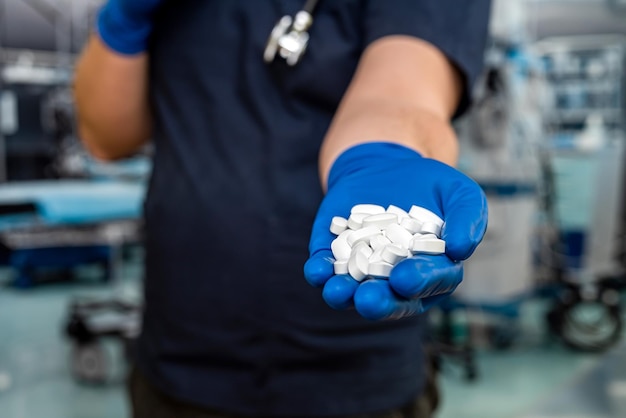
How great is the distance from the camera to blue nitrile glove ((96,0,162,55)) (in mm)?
942

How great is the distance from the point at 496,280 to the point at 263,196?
2.80 meters

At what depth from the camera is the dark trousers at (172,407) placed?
2.97ft

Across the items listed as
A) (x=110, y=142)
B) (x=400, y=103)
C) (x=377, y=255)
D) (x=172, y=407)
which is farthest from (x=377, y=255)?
(x=110, y=142)

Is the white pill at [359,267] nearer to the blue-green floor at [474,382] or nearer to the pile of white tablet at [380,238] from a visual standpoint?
the pile of white tablet at [380,238]

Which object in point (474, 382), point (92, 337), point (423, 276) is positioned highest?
point (423, 276)

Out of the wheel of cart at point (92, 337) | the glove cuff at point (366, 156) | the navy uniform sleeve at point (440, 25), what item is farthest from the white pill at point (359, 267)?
the wheel of cart at point (92, 337)

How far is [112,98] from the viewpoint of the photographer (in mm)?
1007

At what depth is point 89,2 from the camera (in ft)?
22.0

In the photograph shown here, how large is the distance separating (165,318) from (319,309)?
0.75ft

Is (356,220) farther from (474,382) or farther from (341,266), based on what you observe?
(474,382)

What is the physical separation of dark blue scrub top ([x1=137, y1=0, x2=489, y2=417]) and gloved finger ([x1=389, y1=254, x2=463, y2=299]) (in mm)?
387

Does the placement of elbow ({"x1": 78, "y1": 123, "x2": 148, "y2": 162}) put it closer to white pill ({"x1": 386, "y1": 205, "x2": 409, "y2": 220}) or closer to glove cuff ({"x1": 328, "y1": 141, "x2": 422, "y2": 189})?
glove cuff ({"x1": 328, "y1": 141, "x2": 422, "y2": 189})

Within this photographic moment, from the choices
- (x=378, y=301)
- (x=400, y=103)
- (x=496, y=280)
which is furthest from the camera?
(x=496, y=280)

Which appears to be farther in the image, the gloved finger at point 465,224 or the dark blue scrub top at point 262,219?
the dark blue scrub top at point 262,219
